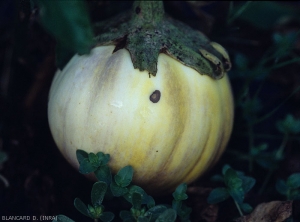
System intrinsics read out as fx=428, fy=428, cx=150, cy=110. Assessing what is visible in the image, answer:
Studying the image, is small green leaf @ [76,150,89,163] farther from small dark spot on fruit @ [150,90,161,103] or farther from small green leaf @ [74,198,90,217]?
small dark spot on fruit @ [150,90,161,103]

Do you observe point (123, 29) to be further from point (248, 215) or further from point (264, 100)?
point (264, 100)

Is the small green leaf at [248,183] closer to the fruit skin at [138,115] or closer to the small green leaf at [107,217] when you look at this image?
the fruit skin at [138,115]

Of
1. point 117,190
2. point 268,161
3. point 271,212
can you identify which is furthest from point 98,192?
point 268,161

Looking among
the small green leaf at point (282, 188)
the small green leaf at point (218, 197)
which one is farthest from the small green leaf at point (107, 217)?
the small green leaf at point (282, 188)

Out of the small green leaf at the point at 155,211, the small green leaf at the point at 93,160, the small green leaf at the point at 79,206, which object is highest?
the small green leaf at the point at 93,160

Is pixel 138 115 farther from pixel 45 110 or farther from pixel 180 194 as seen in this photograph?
pixel 45 110

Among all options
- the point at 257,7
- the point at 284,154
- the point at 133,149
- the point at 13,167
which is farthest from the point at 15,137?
the point at 257,7

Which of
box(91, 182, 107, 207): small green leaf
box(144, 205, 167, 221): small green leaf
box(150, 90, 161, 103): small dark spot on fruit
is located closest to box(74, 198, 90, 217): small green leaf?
box(91, 182, 107, 207): small green leaf
